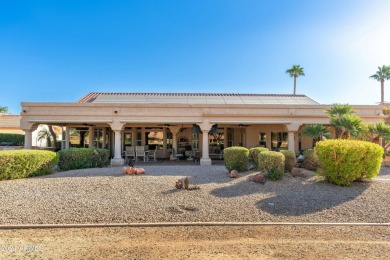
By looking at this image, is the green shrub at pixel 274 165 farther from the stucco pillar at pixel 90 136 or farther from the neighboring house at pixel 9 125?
the neighboring house at pixel 9 125

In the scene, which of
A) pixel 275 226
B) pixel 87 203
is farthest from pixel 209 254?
pixel 87 203

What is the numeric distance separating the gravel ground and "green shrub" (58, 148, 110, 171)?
2180 millimetres

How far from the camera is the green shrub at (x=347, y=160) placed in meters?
8.25

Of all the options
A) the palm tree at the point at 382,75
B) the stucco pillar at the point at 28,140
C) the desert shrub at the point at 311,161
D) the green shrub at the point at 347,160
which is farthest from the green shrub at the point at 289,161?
the palm tree at the point at 382,75

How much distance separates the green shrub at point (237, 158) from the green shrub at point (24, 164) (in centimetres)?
800

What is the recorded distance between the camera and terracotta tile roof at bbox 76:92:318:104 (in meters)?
18.2

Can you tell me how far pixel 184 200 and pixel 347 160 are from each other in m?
6.01

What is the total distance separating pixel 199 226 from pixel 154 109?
9905 millimetres

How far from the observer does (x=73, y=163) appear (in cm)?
1158


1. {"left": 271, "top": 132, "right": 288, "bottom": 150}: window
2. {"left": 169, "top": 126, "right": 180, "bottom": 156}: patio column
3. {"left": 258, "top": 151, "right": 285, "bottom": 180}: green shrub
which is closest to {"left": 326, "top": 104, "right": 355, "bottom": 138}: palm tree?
{"left": 258, "top": 151, "right": 285, "bottom": 180}: green shrub

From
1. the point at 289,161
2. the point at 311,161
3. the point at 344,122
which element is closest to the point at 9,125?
the point at 289,161

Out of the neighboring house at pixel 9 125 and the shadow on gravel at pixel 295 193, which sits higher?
the neighboring house at pixel 9 125

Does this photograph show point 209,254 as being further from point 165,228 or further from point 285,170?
point 285,170

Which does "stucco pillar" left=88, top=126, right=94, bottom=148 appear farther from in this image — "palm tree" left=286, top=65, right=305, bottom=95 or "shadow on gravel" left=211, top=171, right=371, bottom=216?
"palm tree" left=286, top=65, right=305, bottom=95
